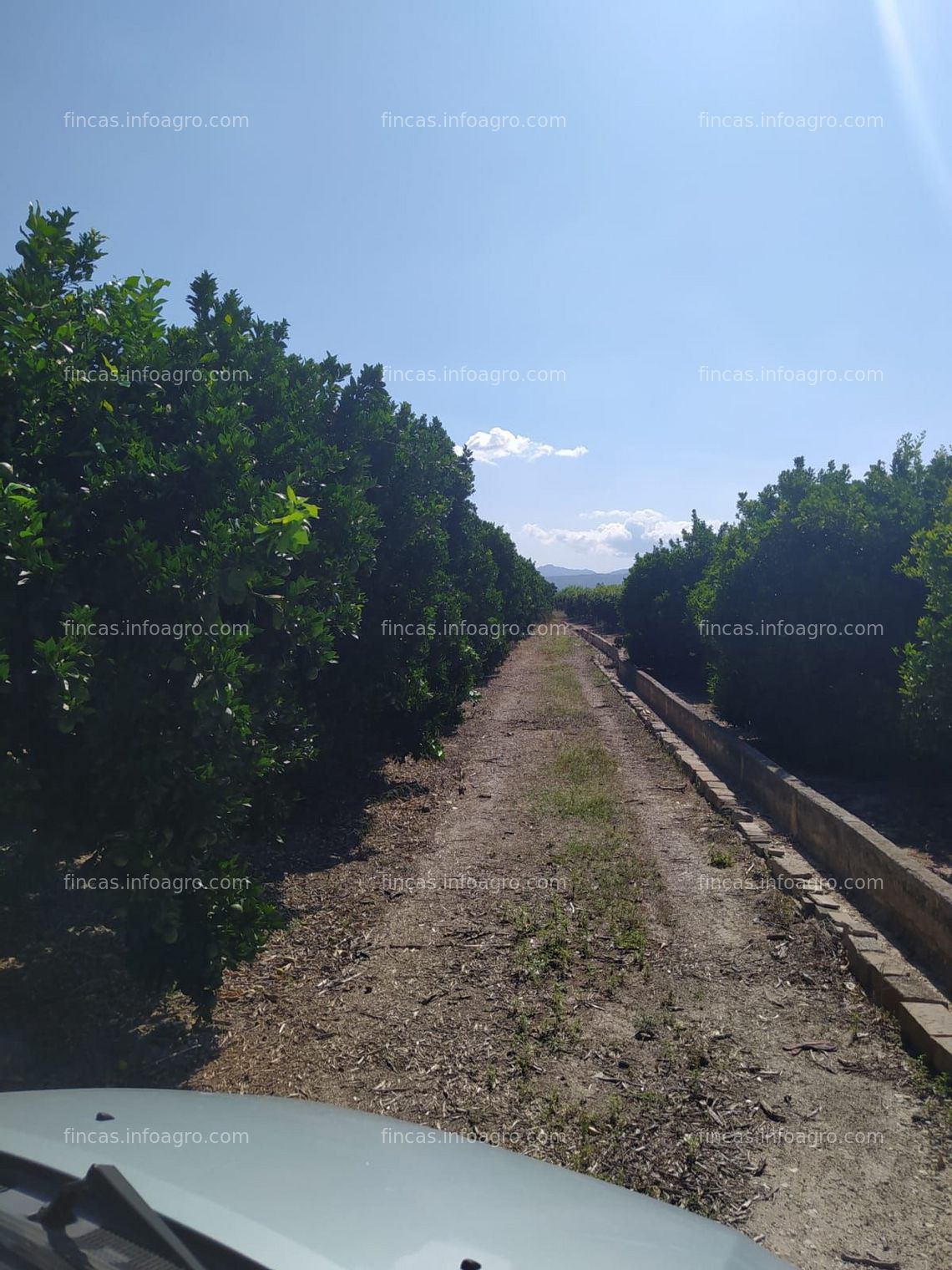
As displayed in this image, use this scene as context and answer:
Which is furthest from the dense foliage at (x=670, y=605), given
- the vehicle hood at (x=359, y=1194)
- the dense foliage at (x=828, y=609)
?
the vehicle hood at (x=359, y=1194)

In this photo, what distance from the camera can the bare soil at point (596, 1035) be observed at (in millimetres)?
3504

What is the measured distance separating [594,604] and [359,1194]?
73554mm

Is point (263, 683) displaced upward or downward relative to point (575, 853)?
upward

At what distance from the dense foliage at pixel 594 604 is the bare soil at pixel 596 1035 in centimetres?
3560

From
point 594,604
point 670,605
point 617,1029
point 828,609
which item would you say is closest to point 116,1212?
point 617,1029

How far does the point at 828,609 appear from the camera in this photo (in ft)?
37.6

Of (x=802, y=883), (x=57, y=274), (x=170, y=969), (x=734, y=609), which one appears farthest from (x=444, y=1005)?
(x=734, y=609)

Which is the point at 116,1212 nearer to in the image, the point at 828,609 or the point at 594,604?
the point at 828,609

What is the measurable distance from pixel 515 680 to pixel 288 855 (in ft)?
63.2

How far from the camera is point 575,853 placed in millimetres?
8102

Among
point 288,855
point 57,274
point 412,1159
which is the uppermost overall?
point 57,274

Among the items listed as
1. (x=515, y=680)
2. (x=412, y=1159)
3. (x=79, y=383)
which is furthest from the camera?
(x=515, y=680)

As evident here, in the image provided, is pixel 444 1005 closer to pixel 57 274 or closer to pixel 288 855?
pixel 288 855

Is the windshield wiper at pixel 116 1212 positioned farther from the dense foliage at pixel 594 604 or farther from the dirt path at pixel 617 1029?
the dense foliage at pixel 594 604
